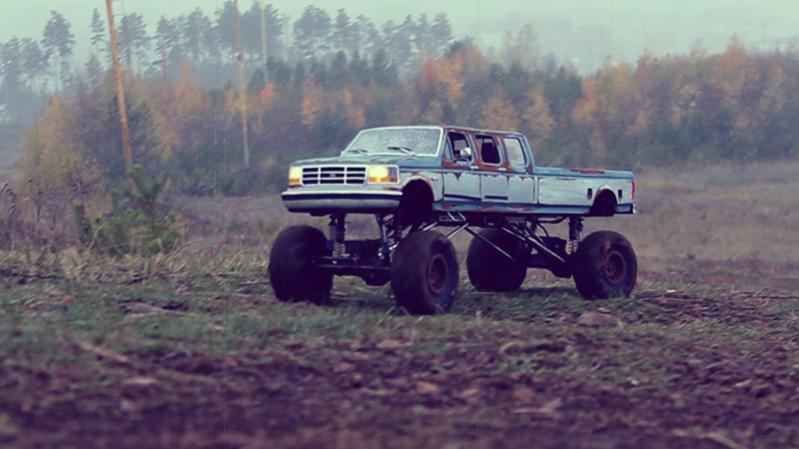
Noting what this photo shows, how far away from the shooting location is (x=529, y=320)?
11844 millimetres

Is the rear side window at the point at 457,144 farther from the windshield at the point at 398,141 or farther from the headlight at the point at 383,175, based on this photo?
the headlight at the point at 383,175

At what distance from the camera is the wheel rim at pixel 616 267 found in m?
14.2

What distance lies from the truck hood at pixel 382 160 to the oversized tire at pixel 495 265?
2.91 metres

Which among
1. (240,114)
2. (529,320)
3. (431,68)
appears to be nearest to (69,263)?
(529,320)

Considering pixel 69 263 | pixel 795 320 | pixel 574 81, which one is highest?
pixel 574 81

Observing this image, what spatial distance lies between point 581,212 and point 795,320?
8.92 ft

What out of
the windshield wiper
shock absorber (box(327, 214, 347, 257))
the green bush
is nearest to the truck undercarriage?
shock absorber (box(327, 214, 347, 257))

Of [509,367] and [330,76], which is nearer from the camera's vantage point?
[509,367]

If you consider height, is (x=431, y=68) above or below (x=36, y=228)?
above

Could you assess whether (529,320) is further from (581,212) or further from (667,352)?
(581,212)

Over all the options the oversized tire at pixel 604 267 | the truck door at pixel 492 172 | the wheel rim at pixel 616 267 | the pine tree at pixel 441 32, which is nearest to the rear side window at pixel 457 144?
the truck door at pixel 492 172

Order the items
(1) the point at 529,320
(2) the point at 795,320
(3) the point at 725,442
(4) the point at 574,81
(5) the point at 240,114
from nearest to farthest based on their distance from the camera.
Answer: (3) the point at 725,442
(1) the point at 529,320
(2) the point at 795,320
(5) the point at 240,114
(4) the point at 574,81

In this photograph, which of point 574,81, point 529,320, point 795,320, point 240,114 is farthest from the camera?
point 574,81

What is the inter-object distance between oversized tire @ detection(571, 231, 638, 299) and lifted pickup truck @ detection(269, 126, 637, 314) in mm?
13
